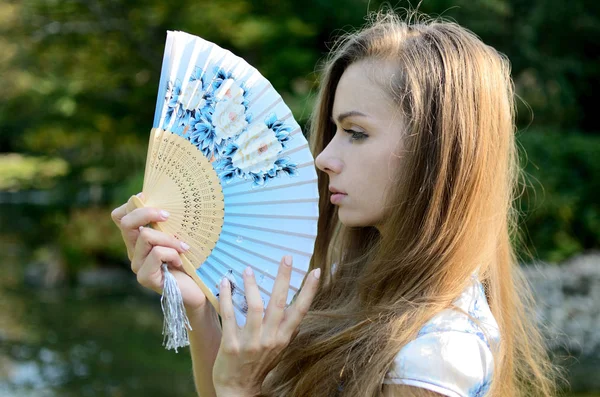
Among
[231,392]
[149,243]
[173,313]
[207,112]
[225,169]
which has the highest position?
[207,112]

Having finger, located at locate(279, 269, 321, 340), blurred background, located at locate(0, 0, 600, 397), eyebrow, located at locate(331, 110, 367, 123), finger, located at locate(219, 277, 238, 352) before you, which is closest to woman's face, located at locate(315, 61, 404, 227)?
eyebrow, located at locate(331, 110, 367, 123)

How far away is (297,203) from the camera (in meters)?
1.26

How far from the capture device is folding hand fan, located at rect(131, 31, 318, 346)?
1.26m

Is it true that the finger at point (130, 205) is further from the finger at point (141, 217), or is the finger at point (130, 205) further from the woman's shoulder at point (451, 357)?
the woman's shoulder at point (451, 357)

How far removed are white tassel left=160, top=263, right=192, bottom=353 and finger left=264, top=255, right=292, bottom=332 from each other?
0.54 feet

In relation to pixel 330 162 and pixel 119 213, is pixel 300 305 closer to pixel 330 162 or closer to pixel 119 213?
pixel 330 162

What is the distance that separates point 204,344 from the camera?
140 centimetres

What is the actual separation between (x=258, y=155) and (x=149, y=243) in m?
0.25

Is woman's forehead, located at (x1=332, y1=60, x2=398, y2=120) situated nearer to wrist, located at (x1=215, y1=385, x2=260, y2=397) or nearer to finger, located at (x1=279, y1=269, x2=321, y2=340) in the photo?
finger, located at (x1=279, y1=269, x2=321, y2=340)

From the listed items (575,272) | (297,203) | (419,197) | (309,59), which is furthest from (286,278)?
(309,59)

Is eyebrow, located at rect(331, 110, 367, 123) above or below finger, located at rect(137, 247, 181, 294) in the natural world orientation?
above

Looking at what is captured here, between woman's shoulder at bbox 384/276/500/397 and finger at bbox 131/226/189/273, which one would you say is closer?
woman's shoulder at bbox 384/276/500/397

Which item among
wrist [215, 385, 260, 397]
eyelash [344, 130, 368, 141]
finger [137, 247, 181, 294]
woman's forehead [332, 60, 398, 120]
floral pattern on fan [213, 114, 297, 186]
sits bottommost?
wrist [215, 385, 260, 397]

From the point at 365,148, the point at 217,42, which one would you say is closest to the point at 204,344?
the point at 365,148
